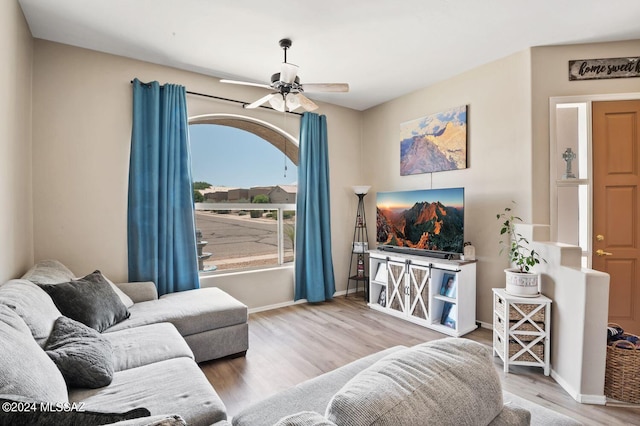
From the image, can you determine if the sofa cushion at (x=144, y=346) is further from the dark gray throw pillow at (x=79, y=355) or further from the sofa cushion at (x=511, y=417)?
the sofa cushion at (x=511, y=417)

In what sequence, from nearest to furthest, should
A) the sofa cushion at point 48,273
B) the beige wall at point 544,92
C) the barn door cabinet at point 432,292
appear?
the sofa cushion at point 48,273, the beige wall at point 544,92, the barn door cabinet at point 432,292

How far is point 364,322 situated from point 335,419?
10.1ft

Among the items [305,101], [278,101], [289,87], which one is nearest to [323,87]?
[305,101]

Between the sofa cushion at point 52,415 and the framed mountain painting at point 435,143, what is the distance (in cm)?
370

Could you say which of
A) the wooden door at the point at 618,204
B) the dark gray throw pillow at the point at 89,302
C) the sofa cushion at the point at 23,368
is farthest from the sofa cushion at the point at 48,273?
the wooden door at the point at 618,204

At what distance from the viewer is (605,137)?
2.98 metres

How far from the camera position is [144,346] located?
6.53 feet

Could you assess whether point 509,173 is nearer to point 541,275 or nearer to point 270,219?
point 541,275

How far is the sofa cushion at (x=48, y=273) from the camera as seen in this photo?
2289mm

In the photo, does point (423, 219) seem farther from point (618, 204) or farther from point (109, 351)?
point (109, 351)

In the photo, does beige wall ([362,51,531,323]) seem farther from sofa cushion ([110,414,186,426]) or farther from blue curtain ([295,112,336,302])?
sofa cushion ([110,414,186,426])

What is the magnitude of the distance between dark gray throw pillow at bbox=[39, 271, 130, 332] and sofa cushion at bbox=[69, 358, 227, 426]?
70 cm

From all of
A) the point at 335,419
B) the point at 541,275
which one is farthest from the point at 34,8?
the point at 541,275

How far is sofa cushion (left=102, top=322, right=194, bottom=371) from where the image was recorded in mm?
1840
